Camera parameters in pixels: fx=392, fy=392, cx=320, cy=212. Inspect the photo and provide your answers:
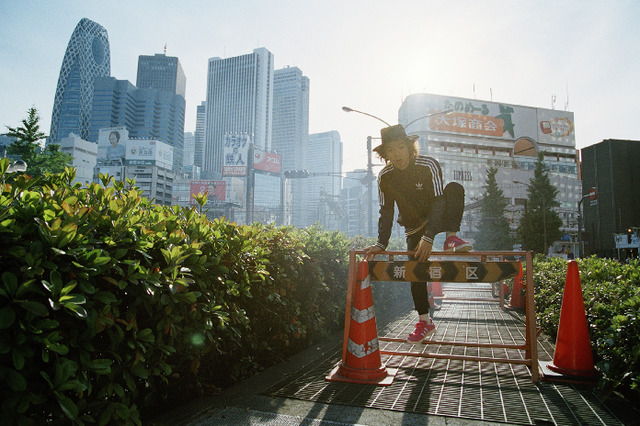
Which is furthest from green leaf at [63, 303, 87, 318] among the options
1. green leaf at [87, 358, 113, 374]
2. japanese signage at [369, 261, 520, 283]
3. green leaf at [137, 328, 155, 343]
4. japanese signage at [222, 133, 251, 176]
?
japanese signage at [222, 133, 251, 176]

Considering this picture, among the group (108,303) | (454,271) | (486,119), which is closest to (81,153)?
(486,119)

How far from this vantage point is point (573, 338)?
3.36 metres

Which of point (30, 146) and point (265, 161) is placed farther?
point (265, 161)

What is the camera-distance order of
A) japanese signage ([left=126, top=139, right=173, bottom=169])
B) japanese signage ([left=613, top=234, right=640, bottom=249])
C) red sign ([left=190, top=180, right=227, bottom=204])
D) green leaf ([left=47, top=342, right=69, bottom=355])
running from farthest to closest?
1. japanese signage ([left=126, top=139, right=173, bottom=169])
2. red sign ([left=190, top=180, right=227, bottom=204])
3. japanese signage ([left=613, top=234, right=640, bottom=249])
4. green leaf ([left=47, top=342, right=69, bottom=355])

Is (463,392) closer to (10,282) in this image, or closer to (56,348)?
(56,348)

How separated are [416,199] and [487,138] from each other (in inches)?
3514

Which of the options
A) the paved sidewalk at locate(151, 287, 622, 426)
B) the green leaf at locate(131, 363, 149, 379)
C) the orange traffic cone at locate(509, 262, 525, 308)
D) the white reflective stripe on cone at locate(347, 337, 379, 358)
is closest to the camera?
the green leaf at locate(131, 363, 149, 379)

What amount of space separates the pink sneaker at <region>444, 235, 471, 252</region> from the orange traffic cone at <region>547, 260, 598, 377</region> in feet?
2.95

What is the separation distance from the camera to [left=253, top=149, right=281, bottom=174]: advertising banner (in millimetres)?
97000

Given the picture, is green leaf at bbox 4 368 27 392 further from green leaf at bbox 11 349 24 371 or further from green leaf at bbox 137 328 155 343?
green leaf at bbox 137 328 155 343

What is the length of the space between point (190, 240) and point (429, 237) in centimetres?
210

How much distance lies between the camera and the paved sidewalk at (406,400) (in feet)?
8.18

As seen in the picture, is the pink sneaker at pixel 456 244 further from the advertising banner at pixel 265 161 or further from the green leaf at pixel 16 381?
the advertising banner at pixel 265 161

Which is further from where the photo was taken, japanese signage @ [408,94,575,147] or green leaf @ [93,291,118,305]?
japanese signage @ [408,94,575,147]
